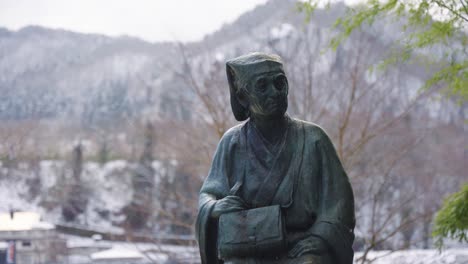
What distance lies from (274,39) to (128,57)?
20.5 metres

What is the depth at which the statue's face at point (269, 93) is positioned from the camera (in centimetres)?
384

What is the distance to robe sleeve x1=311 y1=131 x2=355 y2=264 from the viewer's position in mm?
3717

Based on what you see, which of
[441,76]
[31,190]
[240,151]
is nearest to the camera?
[240,151]

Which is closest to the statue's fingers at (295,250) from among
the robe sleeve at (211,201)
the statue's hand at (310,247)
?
the statue's hand at (310,247)

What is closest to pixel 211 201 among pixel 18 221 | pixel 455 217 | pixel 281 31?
pixel 455 217

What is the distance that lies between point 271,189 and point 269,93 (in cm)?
58

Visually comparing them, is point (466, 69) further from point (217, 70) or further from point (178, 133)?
point (178, 133)

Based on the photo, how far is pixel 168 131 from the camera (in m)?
20.6

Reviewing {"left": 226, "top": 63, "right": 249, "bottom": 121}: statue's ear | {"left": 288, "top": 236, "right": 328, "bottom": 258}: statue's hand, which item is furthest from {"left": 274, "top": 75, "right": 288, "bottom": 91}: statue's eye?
{"left": 288, "top": 236, "right": 328, "bottom": 258}: statue's hand

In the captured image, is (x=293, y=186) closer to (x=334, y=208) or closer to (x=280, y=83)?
(x=334, y=208)

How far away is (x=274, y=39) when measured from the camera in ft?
47.3

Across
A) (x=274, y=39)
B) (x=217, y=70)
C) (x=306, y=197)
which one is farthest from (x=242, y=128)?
(x=274, y=39)

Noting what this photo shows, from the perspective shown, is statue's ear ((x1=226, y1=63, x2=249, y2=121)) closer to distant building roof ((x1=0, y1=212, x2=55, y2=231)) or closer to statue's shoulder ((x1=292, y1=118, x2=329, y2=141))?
statue's shoulder ((x1=292, y1=118, x2=329, y2=141))

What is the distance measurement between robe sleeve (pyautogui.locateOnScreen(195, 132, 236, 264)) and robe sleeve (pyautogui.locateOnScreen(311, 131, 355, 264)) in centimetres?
60
